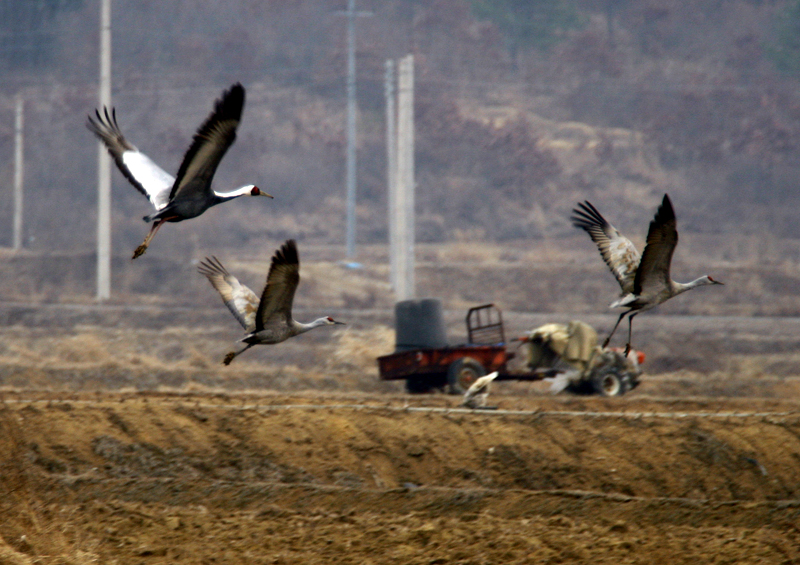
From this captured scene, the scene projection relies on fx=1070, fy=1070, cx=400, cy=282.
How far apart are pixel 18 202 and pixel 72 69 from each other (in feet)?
61.7

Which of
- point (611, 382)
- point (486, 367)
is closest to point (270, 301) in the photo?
point (486, 367)

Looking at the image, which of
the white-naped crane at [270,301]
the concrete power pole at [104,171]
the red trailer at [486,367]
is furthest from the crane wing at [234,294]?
the concrete power pole at [104,171]

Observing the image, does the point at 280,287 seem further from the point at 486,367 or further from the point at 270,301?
the point at 486,367

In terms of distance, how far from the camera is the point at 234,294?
1162cm

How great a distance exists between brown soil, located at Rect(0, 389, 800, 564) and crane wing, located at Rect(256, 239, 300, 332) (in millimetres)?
2127

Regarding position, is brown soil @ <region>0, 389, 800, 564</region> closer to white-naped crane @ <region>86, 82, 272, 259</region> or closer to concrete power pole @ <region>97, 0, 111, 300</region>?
white-naped crane @ <region>86, 82, 272, 259</region>

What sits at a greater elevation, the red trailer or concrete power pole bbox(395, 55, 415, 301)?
concrete power pole bbox(395, 55, 415, 301)

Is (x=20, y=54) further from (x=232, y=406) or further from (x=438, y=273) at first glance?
Answer: (x=232, y=406)

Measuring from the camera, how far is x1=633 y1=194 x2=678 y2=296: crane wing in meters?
10.4

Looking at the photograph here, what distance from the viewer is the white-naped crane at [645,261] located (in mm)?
10477

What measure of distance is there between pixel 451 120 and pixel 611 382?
44850 mm

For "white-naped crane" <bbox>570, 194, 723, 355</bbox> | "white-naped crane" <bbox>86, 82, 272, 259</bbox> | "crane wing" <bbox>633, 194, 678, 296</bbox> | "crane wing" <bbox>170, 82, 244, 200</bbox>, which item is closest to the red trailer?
"white-naped crane" <bbox>570, 194, 723, 355</bbox>

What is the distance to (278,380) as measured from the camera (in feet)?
72.3

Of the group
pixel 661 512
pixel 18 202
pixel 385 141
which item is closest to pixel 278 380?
pixel 661 512
